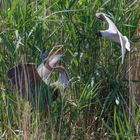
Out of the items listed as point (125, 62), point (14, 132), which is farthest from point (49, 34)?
point (14, 132)

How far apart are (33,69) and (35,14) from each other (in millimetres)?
548

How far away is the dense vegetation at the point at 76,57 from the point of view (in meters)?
3.47

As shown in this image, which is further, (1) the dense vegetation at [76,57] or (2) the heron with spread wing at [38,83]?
(1) the dense vegetation at [76,57]

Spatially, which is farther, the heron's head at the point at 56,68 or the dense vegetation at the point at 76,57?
the dense vegetation at the point at 76,57

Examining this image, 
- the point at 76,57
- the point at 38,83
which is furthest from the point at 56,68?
the point at 76,57

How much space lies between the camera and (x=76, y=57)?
3.66m

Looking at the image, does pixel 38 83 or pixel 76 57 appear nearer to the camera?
pixel 38 83

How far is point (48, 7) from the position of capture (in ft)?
12.6

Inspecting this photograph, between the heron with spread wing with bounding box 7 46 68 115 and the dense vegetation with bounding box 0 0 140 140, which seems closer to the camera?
the heron with spread wing with bounding box 7 46 68 115

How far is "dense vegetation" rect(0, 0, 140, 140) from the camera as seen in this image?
347cm

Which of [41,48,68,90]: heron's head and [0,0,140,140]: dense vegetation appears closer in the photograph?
[41,48,68,90]: heron's head

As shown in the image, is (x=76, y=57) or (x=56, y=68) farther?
(x=76, y=57)

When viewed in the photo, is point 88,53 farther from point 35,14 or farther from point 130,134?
point 130,134

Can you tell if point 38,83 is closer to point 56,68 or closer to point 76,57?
point 56,68
